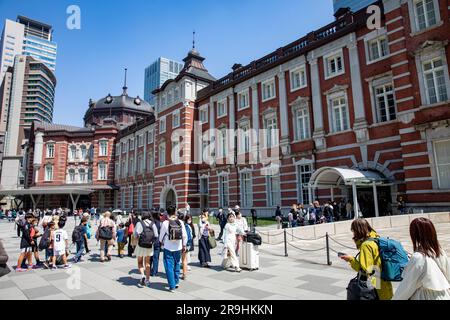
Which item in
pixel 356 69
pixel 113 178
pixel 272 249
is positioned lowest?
pixel 272 249

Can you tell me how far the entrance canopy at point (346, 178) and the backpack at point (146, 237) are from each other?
12113 millimetres

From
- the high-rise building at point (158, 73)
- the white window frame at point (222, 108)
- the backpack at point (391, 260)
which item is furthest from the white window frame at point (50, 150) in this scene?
the high-rise building at point (158, 73)

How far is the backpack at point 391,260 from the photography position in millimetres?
3359

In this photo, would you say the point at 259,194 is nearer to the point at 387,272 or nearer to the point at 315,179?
the point at 315,179

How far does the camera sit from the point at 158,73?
184m

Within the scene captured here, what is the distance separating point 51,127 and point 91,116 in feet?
23.7

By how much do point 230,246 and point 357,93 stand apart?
15.6 metres

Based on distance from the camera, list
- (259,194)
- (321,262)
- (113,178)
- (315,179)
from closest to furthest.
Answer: (321,262), (315,179), (259,194), (113,178)

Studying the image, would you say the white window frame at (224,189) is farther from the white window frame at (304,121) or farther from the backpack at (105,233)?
the backpack at (105,233)

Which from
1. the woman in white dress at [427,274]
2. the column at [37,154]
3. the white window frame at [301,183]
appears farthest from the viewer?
the column at [37,154]

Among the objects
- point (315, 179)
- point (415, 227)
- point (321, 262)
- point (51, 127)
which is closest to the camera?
point (415, 227)

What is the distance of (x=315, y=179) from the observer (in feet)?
61.4

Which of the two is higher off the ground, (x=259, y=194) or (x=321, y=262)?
(x=259, y=194)
